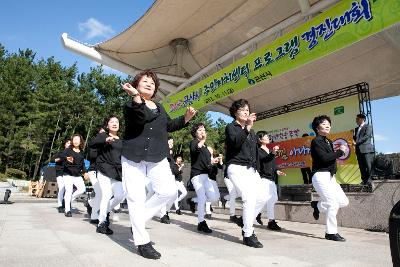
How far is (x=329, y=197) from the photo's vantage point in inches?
221

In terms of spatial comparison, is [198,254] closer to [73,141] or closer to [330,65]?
[73,141]

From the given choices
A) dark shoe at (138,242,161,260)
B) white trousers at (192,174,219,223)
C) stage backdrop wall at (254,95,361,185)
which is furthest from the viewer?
stage backdrop wall at (254,95,361,185)

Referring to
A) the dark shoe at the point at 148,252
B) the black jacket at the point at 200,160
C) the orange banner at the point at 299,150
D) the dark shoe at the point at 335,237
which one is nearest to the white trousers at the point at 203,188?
the black jacket at the point at 200,160

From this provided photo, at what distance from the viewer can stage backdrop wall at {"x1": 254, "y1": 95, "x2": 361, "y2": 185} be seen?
10508 millimetres

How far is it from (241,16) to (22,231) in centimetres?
1094

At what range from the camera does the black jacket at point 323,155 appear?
5.68m

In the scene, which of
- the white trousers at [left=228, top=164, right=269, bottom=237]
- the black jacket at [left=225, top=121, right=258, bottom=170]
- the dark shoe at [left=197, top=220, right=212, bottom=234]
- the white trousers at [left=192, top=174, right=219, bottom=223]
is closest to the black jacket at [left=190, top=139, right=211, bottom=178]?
the white trousers at [left=192, top=174, right=219, bottom=223]

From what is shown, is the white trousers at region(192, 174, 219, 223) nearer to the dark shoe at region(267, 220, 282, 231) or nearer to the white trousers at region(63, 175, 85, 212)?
the dark shoe at region(267, 220, 282, 231)

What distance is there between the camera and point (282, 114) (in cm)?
1438

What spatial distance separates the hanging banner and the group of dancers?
2509mm

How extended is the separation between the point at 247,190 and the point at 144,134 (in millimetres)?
1723

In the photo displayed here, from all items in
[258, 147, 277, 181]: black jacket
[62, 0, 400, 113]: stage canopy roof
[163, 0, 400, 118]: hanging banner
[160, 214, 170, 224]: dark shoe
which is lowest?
[160, 214, 170, 224]: dark shoe

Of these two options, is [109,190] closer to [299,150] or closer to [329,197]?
[329,197]

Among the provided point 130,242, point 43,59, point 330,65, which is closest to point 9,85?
point 43,59
